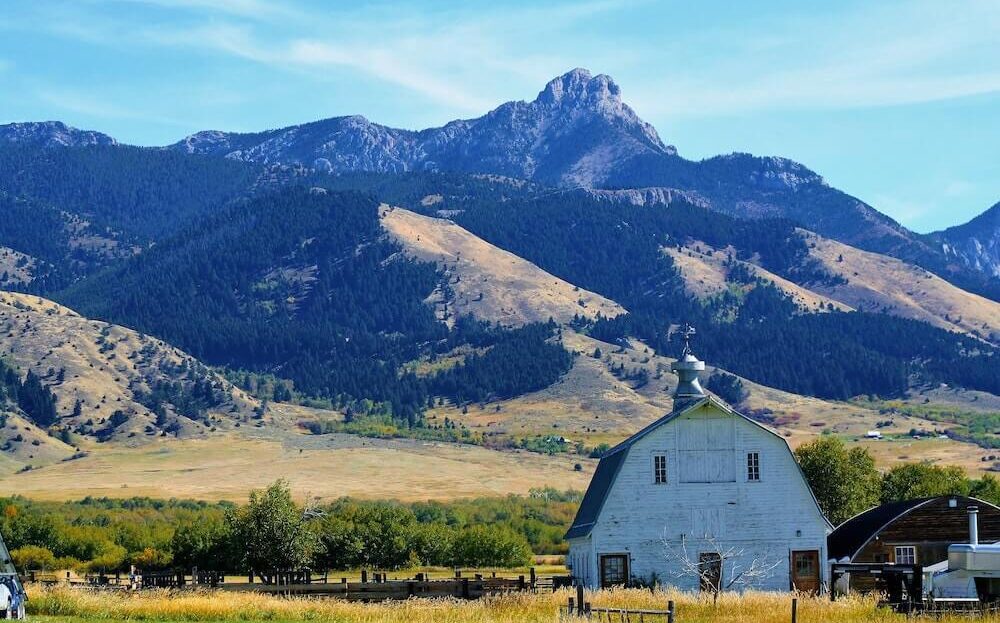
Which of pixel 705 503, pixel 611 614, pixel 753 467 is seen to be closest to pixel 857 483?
pixel 753 467

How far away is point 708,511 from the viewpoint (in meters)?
60.2

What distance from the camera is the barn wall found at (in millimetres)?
60062

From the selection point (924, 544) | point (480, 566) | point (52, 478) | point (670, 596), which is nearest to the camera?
point (670, 596)

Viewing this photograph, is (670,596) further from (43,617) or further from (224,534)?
(224,534)

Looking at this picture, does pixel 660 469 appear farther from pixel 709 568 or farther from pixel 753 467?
pixel 709 568

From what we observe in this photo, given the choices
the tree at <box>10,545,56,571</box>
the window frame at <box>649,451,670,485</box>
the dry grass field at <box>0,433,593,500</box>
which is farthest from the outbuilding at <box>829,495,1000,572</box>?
the dry grass field at <box>0,433,593,500</box>

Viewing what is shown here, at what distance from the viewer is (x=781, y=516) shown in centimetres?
6056

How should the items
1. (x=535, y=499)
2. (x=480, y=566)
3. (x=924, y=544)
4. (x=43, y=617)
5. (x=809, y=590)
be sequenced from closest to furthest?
(x=43, y=617)
(x=809, y=590)
(x=924, y=544)
(x=480, y=566)
(x=535, y=499)

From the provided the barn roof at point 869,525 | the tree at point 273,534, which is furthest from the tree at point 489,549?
the barn roof at point 869,525

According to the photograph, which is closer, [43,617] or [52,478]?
[43,617]

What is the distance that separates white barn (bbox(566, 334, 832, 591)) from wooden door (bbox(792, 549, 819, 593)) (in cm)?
4

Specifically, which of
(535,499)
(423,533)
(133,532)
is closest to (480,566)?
(423,533)

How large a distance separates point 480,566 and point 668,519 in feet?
117

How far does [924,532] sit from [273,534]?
28940 millimetres
